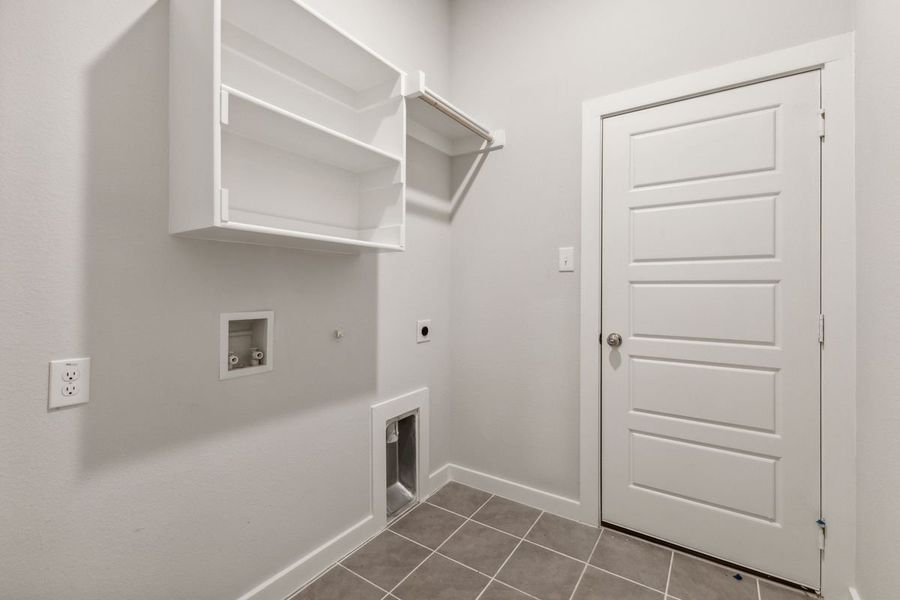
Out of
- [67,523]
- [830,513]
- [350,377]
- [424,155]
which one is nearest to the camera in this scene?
[67,523]

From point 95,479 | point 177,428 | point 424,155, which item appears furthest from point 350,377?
point 424,155

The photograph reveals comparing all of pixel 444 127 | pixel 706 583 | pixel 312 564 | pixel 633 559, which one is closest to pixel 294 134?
pixel 444 127

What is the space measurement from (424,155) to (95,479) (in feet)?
6.21

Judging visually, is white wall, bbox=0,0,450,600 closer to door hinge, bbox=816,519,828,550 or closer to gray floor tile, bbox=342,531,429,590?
gray floor tile, bbox=342,531,429,590

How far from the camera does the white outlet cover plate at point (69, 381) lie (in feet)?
3.15

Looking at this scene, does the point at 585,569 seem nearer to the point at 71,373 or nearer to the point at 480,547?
the point at 480,547

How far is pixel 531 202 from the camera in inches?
83.1

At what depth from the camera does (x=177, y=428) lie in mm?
1196

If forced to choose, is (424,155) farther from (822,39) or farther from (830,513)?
(830,513)

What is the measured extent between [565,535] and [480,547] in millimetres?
423

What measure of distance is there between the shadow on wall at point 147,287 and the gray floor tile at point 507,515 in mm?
1237

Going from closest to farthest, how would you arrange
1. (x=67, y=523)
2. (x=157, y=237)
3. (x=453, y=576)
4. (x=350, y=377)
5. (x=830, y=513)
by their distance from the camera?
(x=67, y=523) → (x=157, y=237) → (x=830, y=513) → (x=453, y=576) → (x=350, y=377)

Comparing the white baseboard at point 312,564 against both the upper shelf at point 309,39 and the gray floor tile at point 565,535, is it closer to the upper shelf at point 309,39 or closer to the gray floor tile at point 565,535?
the gray floor tile at point 565,535

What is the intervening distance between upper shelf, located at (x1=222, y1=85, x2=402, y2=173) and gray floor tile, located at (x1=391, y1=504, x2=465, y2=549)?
5.51ft
